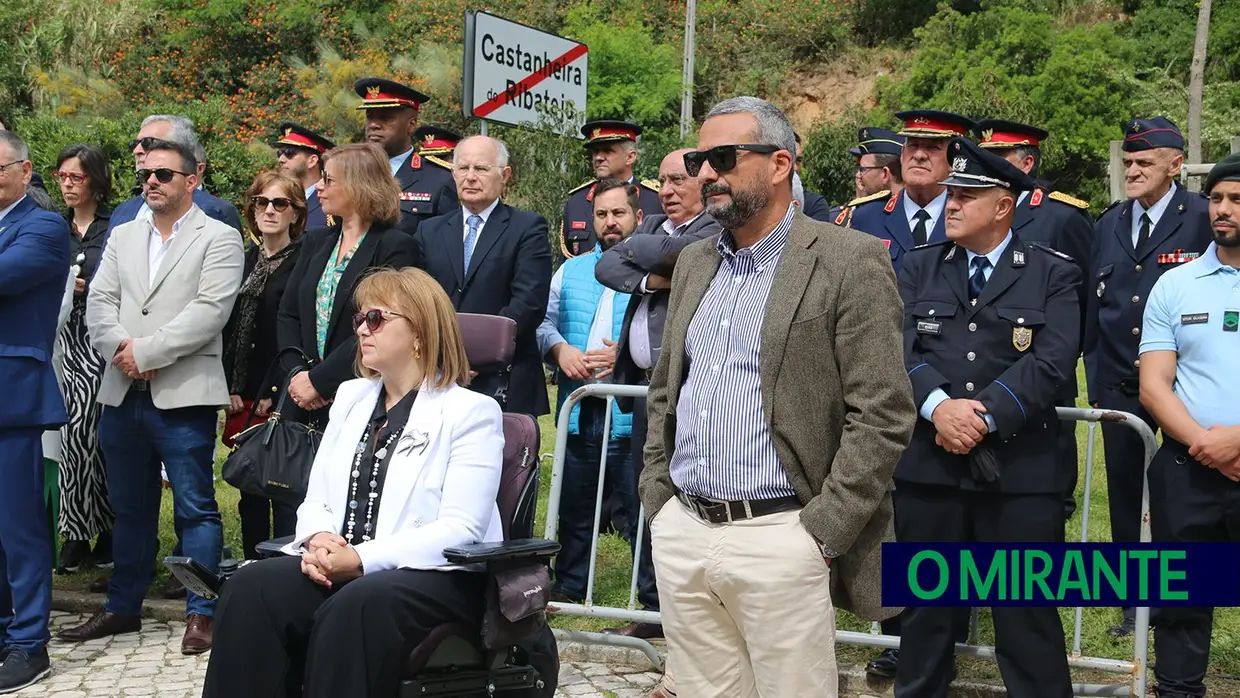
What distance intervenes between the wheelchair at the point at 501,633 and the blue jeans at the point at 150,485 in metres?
1.82

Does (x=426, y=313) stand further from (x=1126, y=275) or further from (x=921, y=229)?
(x=1126, y=275)

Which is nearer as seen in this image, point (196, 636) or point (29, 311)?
point (29, 311)

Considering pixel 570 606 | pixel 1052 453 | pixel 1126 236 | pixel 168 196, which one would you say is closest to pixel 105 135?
pixel 168 196

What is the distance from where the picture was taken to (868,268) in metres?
3.49

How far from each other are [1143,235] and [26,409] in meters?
5.30

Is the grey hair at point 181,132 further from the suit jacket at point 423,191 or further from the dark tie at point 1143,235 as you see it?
the dark tie at point 1143,235

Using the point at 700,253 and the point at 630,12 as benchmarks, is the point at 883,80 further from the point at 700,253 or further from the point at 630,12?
the point at 700,253

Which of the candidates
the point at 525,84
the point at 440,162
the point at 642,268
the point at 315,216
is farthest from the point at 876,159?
the point at 315,216

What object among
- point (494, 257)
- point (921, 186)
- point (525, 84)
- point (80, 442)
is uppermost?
point (525, 84)

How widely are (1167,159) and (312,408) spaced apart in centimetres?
429

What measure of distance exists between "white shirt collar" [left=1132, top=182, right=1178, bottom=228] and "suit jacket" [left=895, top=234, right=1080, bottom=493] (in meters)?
2.11

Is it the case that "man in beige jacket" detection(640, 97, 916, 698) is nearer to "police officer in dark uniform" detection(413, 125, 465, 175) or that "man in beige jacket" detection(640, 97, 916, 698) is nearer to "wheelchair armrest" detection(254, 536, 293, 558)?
"wheelchair armrest" detection(254, 536, 293, 558)

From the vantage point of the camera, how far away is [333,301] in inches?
237

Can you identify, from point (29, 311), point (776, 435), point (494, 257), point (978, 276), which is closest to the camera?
point (776, 435)
